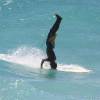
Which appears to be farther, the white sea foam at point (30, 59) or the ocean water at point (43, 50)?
the white sea foam at point (30, 59)

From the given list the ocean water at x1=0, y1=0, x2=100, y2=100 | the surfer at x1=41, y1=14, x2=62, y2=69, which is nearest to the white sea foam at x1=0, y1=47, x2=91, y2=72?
the ocean water at x1=0, y1=0, x2=100, y2=100

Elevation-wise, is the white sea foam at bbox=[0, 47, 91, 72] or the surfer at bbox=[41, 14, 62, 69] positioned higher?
the surfer at bbox=[41, 14, 62, 69]

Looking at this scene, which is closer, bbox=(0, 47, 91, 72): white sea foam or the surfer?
the surfer

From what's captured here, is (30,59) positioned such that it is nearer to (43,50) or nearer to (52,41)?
(52,41)

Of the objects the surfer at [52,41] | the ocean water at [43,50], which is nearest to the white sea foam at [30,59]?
the ocean water at [43,50]

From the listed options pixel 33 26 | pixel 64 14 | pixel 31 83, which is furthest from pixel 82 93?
pixel 64 14

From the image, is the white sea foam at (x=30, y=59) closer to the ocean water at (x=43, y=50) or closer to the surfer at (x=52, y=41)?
the ocean water at (x=43, y=50)

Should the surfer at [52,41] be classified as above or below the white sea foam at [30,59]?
above

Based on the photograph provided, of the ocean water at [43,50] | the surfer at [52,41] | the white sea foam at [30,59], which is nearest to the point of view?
the ocean water at [43,50]

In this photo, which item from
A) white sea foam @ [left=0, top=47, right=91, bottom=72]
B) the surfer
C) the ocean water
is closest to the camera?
the ocean water

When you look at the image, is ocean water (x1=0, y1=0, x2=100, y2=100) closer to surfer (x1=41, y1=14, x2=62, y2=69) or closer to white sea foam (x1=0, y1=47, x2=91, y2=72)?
white sea foam (x1=0, y1=47, x2=91, y2=72)

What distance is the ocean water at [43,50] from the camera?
14102 mm

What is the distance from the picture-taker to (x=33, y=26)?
1249 inches

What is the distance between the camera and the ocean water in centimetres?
1410
